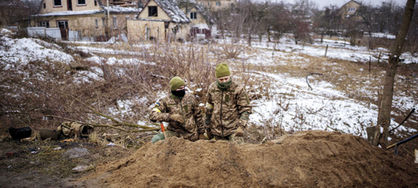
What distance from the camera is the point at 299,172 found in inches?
84.3

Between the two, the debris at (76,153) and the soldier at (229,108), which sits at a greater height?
the soldier at (229,108)

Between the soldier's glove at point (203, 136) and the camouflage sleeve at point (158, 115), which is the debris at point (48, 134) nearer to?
the camouflage sleeve at point (158, 115)

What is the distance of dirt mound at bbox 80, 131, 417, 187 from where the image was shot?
2098 millimetres

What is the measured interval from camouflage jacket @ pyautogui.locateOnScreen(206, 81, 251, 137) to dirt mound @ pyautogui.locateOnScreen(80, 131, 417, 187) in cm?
77

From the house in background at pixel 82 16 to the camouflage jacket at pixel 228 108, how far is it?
74.2 ft

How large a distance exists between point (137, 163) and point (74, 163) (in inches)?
48.8

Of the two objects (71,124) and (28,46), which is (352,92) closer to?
(71,124)

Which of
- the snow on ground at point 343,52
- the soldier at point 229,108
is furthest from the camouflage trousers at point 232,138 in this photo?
the snow on ground at point 343,52

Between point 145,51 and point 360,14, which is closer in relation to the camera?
point 145,51

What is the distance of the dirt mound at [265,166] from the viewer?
6.88 ft

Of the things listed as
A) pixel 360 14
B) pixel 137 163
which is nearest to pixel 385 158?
pixel 137 163

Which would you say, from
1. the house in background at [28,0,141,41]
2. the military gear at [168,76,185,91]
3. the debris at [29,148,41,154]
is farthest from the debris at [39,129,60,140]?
the house in background at [28,0,141,41]

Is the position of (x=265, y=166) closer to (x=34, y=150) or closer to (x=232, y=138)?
(x=232, y=138)

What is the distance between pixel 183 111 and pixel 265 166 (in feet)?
4.86
